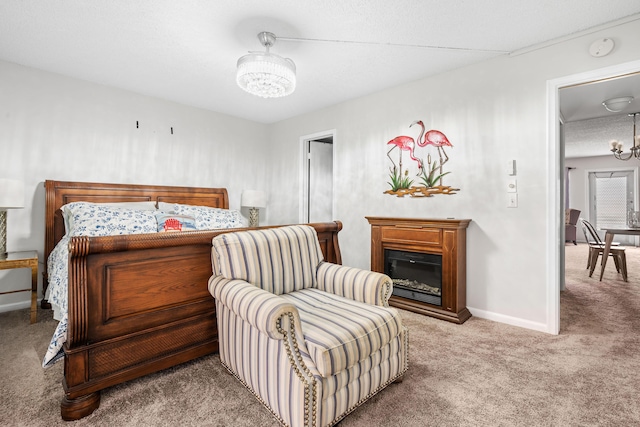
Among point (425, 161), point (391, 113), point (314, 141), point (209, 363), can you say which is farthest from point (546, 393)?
point (314, 141)

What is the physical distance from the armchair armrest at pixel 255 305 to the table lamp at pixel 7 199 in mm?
2330

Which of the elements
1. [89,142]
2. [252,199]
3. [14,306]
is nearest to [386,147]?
[252,199]

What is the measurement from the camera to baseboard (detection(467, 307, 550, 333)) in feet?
8.48

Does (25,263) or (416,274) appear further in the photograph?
(416,274)

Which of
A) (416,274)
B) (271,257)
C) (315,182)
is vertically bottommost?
(416,274)

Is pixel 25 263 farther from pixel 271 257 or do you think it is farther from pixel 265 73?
pixel 265 73

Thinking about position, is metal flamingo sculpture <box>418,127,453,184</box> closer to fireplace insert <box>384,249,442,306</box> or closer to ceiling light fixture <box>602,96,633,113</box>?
fireplace insert <box>384,249,442,306</box>

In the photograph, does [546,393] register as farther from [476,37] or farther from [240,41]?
[240,41]

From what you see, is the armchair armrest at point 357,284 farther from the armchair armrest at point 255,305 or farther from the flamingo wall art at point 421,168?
the flamingo wall art at point 421,168

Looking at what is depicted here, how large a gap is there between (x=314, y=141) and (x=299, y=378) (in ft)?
13.0

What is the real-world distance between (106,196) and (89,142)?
2.03 ft

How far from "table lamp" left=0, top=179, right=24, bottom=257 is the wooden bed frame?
1.97 metres

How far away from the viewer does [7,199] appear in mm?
2695

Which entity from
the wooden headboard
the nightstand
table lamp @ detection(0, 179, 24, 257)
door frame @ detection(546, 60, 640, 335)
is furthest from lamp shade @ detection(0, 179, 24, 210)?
door frame @ detection(546, 60, 640, 335)
